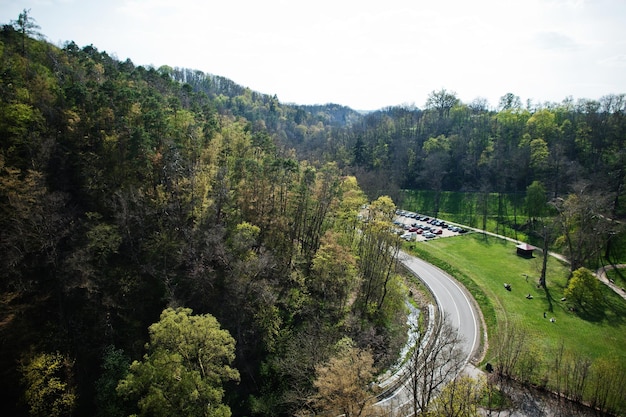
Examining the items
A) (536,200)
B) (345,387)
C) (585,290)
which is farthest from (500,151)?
(345,387)

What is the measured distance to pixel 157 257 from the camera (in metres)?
40.1

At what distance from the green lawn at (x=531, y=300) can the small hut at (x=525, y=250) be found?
47.1 inches

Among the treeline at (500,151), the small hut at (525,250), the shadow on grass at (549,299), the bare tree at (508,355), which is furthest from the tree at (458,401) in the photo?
the treeline at (500,151)

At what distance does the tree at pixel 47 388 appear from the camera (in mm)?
29031

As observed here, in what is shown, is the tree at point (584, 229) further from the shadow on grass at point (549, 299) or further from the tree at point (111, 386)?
the tree at point (111, 386)

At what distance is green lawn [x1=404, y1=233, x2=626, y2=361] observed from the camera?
141 feet

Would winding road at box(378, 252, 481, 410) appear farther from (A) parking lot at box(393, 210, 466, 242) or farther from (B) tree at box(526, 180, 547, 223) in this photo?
(B) tree at box(526, 180, 547, 223)

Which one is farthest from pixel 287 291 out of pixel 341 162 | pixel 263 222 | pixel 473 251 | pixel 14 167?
pixel 341 162

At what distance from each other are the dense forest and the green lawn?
10.2m

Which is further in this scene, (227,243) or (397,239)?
(397,239)

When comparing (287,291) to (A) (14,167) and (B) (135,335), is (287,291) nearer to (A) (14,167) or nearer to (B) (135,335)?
(B) (135,335)

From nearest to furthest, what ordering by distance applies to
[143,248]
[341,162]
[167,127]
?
[143,248], [167,127], [341,162]

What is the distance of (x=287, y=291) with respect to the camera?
1761 inches

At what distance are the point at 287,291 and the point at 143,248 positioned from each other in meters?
17.9
